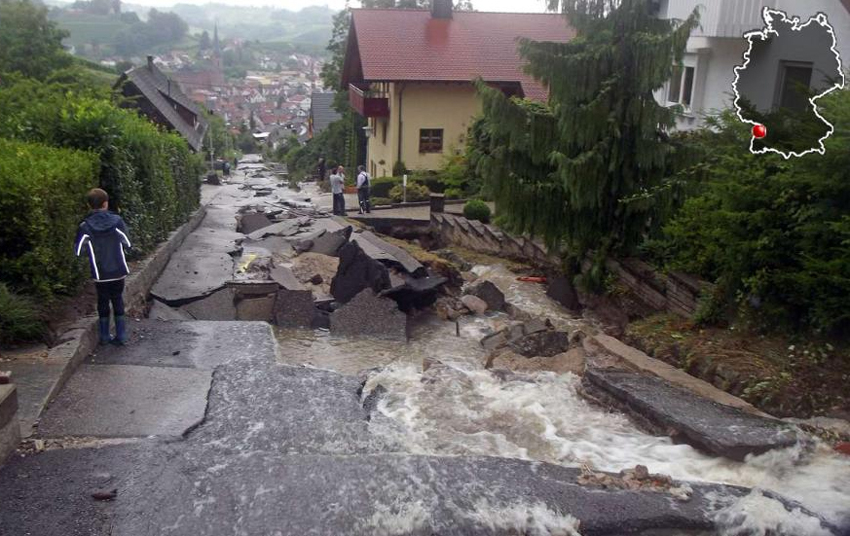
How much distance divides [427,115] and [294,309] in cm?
2125

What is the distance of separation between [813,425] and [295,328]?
24.5ft

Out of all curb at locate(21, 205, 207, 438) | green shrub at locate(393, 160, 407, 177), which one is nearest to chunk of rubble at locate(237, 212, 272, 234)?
curb at locate(21, 205, 207, 438)

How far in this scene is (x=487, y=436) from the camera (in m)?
6.48

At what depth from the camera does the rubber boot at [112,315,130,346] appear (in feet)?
25.3

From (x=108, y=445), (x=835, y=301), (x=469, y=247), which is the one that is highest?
(x=835, y=301)

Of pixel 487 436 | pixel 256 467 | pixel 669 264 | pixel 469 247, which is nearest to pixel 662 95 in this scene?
pixel 469 247

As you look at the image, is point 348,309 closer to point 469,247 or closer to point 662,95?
point 469,247

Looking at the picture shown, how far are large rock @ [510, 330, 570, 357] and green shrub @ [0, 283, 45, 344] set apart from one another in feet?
18.6

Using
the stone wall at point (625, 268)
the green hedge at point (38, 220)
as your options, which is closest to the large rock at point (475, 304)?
the stone wall at point (625, 268)

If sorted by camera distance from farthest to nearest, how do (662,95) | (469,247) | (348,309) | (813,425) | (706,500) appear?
(662,95), (469,247), (348,309), (813,425), (706,500)

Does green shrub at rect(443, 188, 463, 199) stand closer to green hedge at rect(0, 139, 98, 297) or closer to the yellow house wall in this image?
the yellow house wall

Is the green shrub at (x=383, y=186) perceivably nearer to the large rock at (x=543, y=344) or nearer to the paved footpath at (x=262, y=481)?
the large rock at (x=543, y=344)

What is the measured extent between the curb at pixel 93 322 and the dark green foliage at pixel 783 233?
675 centimetres

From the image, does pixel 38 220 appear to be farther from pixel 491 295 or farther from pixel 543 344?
pixel 491 295
